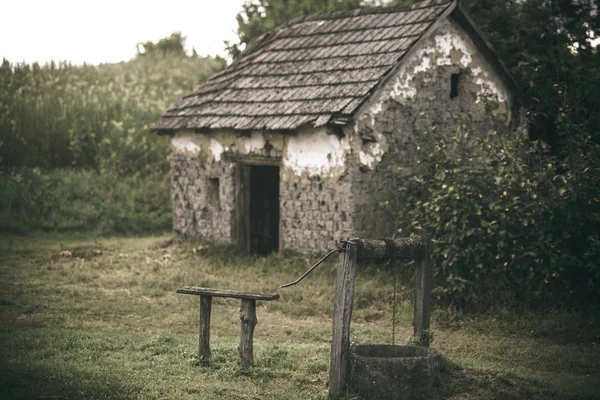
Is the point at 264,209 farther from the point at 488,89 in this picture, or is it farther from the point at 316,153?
the point at 488,89

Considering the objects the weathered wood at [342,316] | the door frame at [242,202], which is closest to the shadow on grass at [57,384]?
the weathered wood at [342,316]

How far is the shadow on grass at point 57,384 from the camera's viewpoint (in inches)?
231

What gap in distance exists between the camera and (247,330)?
6715 mm

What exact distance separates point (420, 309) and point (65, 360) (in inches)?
129

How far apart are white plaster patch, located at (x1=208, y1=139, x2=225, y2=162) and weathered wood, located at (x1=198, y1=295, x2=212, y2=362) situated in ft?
20.2

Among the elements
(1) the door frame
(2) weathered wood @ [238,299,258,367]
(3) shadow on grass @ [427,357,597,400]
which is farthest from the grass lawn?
(1) the door frame

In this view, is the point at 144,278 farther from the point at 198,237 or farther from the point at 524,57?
the point at 524,57

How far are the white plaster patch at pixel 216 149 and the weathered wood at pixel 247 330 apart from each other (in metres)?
6.45

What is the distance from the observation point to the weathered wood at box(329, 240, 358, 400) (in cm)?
607

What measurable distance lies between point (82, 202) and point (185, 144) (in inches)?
141

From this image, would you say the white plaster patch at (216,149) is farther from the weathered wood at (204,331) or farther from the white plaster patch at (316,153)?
the weathered wood at (204,331)

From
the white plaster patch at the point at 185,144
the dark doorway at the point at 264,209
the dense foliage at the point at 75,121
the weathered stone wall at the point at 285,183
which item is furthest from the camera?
the dense foliage at the point at 75,121

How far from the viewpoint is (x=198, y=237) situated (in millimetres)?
13484

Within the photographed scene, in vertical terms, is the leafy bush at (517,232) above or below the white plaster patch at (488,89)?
below
